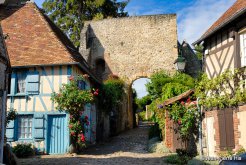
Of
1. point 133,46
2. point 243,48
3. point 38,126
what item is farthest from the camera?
point 133,46

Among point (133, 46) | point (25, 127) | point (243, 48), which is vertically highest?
point (133, 46)

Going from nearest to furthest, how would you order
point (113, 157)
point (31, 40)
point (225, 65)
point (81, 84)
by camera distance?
point (225, 65) < point (113, 157) < point (31, 40) < point (81, 84)

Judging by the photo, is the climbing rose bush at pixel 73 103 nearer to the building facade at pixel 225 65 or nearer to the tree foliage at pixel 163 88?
the tree foliage at pixel 163 88

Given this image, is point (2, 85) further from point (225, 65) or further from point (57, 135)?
point (225, 65)

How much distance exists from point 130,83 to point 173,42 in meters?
3.93

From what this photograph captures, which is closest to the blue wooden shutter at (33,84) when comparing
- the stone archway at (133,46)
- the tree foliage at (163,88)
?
the tree foliage at (163,88)

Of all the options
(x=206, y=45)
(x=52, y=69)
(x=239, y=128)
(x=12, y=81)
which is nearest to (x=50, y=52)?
(x=52, y=69)

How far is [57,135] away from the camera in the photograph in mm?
11766

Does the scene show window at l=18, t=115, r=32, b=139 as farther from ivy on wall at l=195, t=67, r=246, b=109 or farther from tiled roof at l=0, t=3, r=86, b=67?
ivy on wall at l=195, t=67, r=246, b=109

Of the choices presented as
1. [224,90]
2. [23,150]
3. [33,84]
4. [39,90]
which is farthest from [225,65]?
[23,150]

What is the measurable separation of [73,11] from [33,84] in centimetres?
1353

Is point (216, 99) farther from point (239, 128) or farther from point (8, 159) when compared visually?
point (8, 159)

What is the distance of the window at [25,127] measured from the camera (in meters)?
12.0

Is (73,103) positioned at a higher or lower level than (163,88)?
lower
